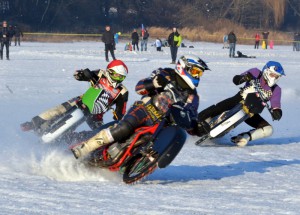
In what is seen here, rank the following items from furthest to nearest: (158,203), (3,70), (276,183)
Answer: (3,70), (276,183), (158,203)

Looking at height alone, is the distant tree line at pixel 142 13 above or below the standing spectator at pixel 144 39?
below

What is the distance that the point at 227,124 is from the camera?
14.8 m

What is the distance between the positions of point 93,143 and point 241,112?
5.54 meters

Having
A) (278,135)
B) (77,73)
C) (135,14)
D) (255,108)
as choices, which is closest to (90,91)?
(77,73)

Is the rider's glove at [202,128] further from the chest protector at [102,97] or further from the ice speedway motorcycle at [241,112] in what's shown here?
the ice speedway motorcycle at [241,112]

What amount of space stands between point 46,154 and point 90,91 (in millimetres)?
1668

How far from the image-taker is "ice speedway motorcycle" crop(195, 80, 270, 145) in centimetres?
1475

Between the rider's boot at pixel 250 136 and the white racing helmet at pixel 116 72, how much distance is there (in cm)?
387

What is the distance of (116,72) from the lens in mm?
11922

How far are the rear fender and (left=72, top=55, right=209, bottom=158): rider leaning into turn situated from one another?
38 centimetres

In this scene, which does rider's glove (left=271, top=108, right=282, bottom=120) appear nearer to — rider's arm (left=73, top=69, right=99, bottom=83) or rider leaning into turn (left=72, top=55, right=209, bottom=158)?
rider's arm (left=73, top=69, right=99, bottom=83)

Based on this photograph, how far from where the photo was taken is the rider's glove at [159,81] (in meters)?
9.87

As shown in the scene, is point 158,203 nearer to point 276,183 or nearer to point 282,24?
point 276,183

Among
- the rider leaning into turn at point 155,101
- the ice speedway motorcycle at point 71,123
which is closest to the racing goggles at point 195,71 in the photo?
the rider leaning into turn at point 155,101
